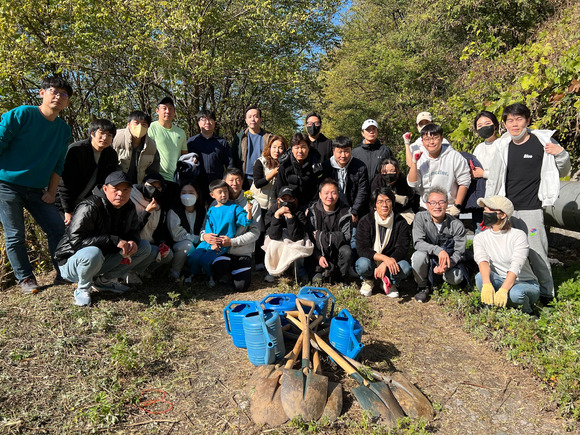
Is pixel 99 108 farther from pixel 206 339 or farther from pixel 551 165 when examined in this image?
pixel 551 165

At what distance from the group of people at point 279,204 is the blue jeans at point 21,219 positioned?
0.5 inches

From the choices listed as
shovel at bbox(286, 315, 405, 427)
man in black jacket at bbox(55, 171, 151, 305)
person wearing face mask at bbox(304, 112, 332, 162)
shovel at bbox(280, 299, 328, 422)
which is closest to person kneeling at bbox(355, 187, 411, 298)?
person wearing face mask at bbox(304, 112, 332, 162)

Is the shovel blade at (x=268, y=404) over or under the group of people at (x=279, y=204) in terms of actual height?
under

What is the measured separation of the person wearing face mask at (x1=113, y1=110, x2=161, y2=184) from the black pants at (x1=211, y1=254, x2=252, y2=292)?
1408mm

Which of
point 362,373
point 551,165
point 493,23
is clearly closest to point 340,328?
point 362,373

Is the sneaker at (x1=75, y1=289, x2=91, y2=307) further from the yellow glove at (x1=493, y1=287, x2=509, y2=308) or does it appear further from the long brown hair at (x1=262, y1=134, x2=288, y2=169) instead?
the yellow glove at (x1=493, y1=287, x2=509, y2=308)

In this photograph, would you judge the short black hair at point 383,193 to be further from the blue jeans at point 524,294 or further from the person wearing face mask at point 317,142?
the blue jeans at point 524,294

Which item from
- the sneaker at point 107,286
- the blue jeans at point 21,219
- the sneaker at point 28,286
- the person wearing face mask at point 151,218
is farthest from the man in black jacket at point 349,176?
the sneaker at point 28,286

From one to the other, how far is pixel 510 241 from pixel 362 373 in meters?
2.20

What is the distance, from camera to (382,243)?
16.2ft

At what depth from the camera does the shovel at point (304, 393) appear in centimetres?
274

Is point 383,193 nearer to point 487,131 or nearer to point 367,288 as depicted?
point 367,288

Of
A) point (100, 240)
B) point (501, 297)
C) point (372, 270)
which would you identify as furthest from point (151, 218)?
point (501, 297)

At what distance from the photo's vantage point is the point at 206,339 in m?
3.92
